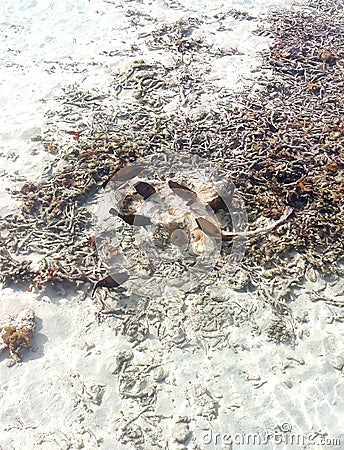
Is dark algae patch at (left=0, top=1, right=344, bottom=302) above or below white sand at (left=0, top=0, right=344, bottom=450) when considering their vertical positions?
above

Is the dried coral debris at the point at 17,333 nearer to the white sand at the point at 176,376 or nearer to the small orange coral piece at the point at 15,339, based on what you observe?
the small orange coral piece at the point at 15,339

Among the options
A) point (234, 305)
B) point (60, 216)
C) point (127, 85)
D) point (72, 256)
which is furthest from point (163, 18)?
point (234, 305)

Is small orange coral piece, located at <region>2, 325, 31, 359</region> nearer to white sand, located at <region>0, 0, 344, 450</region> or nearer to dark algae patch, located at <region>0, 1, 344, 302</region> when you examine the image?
white sand, located at <region>0, 0, 344, 450</region>

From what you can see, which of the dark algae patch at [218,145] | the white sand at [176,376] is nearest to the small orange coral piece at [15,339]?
the white sand at [176,376]

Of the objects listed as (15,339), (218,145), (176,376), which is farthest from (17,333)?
(218,145)

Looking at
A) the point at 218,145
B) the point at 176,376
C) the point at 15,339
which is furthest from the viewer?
the point at 218,145

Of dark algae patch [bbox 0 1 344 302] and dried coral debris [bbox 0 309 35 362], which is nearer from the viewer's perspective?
dried coral debris [bbox 0 309 35 362]

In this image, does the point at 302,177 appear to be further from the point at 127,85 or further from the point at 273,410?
the point at 127,85

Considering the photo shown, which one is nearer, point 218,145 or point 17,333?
point 17,333

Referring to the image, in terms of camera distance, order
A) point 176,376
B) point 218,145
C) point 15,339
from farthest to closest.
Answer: point 218,145 → point 15,339 → point 176,376

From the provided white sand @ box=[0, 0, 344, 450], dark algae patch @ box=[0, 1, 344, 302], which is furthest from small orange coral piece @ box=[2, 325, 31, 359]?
dark algae patch @ box=[0, 1, 344, 302]

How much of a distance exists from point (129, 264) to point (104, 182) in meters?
1.56

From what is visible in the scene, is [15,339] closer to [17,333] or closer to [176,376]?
[17,333]

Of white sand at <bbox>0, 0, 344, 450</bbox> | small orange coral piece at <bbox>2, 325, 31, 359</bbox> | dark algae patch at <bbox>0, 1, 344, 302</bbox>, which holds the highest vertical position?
dark algae patch at <bbox>0, 1, 344, 302</bbox>
